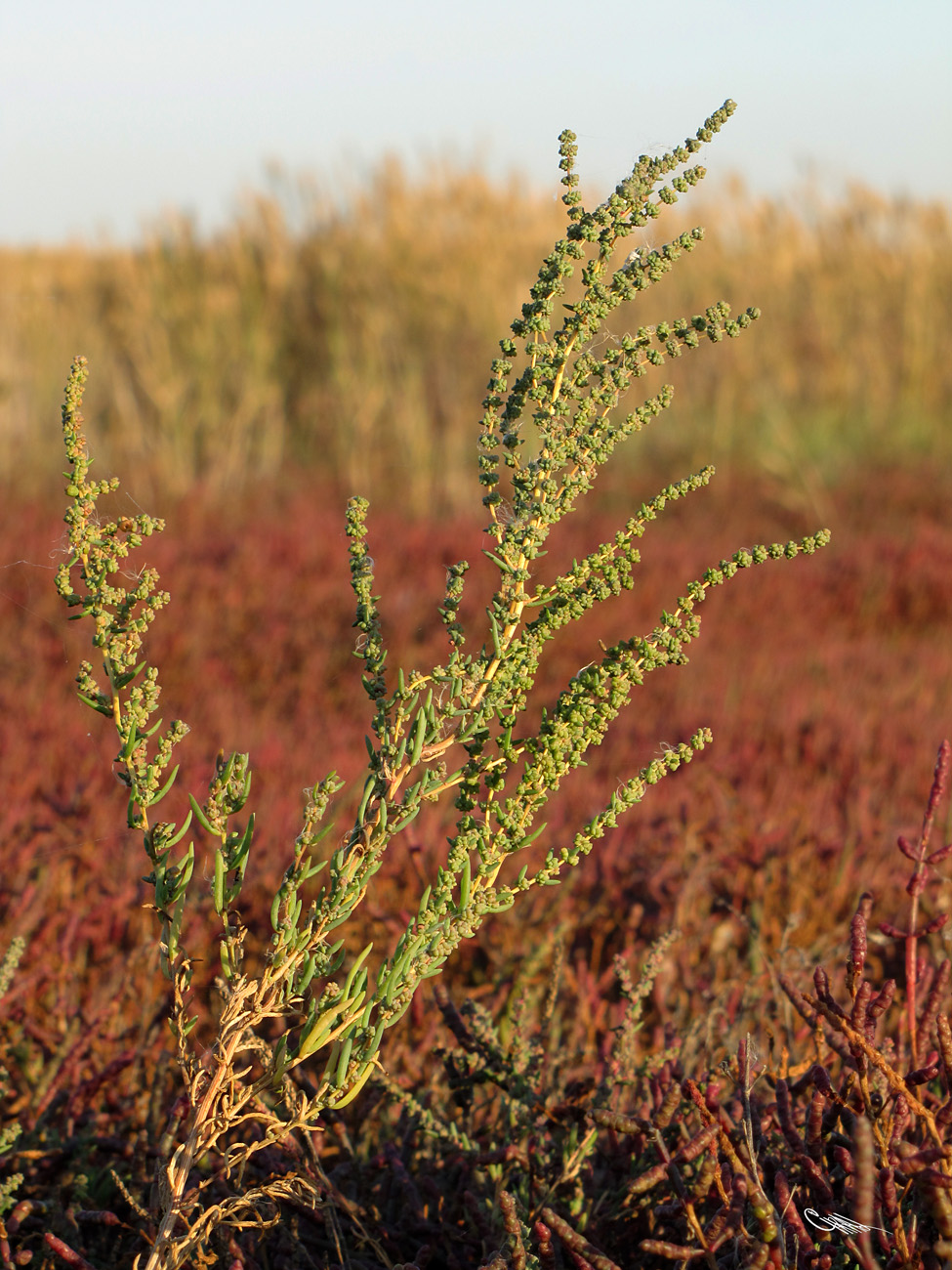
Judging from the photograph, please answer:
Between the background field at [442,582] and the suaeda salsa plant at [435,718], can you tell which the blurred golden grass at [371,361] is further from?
the suaeda salsa plant at [435,718]

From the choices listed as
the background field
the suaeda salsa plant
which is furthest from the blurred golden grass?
the suaeda salsa plant

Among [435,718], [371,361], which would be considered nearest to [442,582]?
[371,361]

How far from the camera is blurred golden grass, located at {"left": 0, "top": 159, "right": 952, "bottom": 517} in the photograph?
8.29 meters

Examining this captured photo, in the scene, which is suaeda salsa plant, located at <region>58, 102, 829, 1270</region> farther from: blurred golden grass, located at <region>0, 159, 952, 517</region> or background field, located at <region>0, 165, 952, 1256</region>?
blurred golden grass, located at <region>0, 159, 952, 517</region>

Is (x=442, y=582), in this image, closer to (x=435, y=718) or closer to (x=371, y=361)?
(x=371, y=361)

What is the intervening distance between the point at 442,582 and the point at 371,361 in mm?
3634

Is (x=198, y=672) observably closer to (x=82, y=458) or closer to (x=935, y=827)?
(x=935, y=827)

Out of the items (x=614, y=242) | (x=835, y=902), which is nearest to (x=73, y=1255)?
(x=614, y=242)

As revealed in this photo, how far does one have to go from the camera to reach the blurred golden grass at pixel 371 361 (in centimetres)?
829

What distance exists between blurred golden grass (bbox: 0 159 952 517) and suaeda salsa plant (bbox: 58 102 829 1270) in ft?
21.5

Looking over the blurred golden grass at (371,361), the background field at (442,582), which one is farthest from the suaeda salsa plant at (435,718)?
the blurred golden grass at (371,361)

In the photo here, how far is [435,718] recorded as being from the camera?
994 millimetres

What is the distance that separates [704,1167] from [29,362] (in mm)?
9104

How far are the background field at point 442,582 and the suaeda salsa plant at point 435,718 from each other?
0.40 m
